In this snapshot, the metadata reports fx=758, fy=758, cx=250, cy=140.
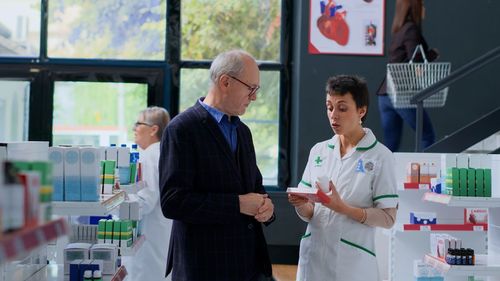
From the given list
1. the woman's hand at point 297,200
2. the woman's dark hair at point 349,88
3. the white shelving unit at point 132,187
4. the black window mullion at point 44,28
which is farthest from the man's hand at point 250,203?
the black window mullion at point 44,28

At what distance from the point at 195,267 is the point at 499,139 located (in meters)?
5.95

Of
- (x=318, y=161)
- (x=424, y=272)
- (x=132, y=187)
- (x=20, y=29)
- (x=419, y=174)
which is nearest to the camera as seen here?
(x=318, y=161)

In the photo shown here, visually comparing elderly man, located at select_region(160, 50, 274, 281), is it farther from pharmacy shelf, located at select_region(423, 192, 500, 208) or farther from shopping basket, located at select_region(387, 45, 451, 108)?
shopping basket, located at select_region(387, 45, 451, 108)

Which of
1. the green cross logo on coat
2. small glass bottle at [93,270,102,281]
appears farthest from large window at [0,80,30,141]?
the green cross logo on coat

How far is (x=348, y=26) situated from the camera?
9.26m

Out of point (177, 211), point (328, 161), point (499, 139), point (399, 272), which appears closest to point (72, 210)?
point (177, 211)

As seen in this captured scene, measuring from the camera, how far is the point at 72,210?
10.9 feet

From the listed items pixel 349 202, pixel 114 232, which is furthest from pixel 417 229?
pixel 349 202

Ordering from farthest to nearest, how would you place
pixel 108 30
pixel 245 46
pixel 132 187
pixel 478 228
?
pixel 245 46 → pixel 108 30 → pixel 478 228 → pixel 132 187

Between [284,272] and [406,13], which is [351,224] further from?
[406,13]

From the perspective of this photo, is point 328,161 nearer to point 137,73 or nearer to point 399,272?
point 399,272

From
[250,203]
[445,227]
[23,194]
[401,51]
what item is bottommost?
[445,227]

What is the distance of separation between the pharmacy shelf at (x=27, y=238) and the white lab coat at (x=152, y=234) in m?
4.22

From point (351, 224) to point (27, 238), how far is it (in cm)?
217
